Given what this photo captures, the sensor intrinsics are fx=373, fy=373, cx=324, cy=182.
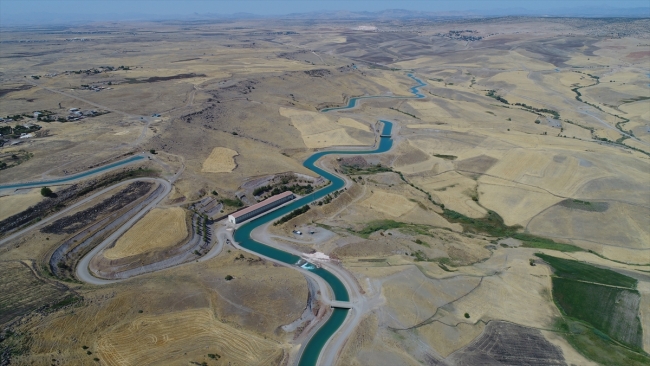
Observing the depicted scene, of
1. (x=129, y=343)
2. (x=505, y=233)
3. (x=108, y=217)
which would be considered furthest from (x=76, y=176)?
(x=505, y=233)

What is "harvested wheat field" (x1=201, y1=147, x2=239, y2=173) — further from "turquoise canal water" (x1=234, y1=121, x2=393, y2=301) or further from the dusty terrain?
"turquoise canal water" (x1=234, y1=121, x2=393, y2=301)

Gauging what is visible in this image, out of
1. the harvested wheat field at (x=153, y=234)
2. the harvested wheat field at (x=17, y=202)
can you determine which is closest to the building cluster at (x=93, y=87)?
the harvested wheat field at (x=17, y=202)

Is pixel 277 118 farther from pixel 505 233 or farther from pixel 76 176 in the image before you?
pixel 505 233

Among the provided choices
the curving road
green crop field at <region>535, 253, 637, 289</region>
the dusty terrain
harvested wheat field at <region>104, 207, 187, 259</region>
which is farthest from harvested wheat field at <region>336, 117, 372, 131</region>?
green crop field at <region>535, 253, 637, 289</region>

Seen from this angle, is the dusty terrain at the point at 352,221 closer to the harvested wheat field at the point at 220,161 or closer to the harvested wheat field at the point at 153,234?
the harvested wheat field at the point at 153,234

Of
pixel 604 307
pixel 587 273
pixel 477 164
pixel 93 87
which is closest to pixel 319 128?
pixel 477 164

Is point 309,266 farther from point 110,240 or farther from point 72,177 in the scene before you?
point 72,177

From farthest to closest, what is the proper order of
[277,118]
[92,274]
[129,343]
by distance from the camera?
[277,118]
[92,274]
[129,343]
